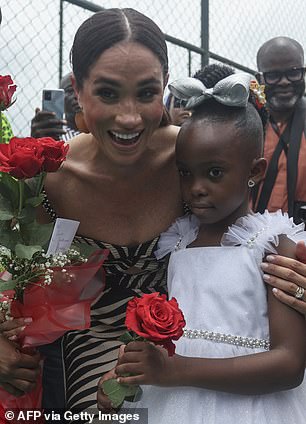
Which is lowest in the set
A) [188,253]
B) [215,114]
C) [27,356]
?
[27,356]

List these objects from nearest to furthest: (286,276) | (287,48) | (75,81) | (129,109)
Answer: (286,276), (129,109), (75,81), (287,48)

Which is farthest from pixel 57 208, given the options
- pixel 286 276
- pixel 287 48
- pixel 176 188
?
pixel 287 48

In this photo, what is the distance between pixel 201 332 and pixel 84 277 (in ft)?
1.19

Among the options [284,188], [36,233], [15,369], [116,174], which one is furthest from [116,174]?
[284,188]

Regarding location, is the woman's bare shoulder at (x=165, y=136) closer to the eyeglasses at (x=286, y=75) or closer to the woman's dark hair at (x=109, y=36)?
the woman's dark hair at (x=109, y=36)

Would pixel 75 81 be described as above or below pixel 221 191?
above

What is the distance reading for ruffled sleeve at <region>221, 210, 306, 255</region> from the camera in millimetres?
1932

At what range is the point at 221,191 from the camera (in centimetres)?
197

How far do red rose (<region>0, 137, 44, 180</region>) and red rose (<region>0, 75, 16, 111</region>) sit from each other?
0.54 feet

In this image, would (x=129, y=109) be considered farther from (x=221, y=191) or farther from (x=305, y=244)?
(x=305, y=244)

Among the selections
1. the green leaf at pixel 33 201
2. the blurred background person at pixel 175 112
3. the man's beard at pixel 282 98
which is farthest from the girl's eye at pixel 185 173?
the man's beard at pixel 282 98

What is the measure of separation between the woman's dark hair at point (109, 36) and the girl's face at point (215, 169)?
1.01ft

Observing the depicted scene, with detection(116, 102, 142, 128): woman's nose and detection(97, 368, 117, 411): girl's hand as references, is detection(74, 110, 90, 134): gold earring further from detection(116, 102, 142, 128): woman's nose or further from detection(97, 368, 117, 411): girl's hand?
detection(97, 368, 117, 411): girl's hand

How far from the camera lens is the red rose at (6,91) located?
6.22 ft
